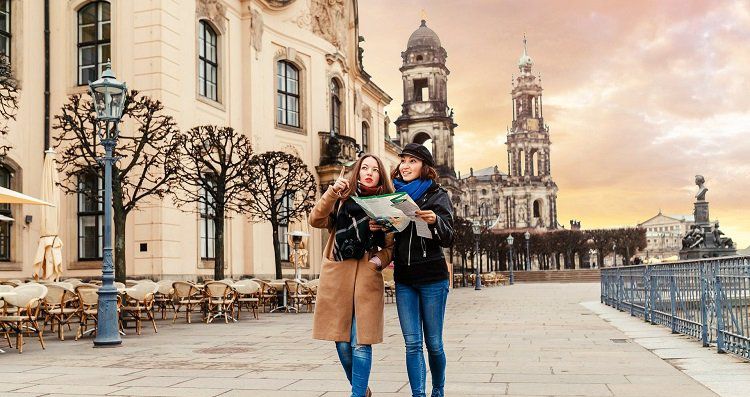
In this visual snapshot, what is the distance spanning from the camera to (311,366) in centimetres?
878

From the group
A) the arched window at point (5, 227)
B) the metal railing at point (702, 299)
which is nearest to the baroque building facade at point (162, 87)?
the arched window at point (5, 227)

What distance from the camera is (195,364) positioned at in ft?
29.6

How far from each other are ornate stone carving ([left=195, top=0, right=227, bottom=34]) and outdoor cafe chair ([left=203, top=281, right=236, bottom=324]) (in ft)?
33.8

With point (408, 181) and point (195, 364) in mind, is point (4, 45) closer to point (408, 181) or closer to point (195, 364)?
point (195, 364)

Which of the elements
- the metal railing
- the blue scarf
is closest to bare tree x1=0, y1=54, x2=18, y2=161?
the blue scarf

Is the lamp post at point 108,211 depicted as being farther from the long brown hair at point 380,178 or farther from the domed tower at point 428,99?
the domed tower at point 428,99

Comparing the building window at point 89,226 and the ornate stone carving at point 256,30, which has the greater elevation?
the ornate stone carving at point 256,30

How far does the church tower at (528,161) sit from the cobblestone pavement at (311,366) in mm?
111065

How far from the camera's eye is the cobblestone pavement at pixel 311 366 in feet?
23.0

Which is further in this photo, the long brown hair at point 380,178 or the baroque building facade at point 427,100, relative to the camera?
the baroque building facade at point 427,100

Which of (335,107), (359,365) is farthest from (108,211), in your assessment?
(335,107)

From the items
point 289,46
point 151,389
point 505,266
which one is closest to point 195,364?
point 151,389

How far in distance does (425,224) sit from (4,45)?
1821cm

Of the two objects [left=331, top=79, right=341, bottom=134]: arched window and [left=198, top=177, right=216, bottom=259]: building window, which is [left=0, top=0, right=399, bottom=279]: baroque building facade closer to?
[left=198, top=177, right=216, bottom=259]: building window
